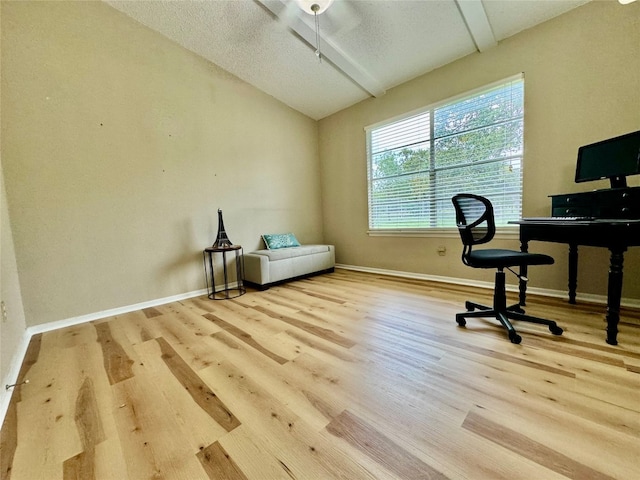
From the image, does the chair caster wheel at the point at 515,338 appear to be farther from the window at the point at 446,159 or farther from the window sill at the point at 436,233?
the window at the point at 446,159

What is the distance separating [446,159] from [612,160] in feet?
4.86

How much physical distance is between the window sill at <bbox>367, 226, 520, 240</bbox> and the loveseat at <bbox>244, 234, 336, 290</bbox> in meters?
0.89

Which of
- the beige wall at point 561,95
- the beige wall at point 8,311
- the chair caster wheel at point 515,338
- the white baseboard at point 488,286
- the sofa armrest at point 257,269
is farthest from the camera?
the sofa armrest at point 257,269

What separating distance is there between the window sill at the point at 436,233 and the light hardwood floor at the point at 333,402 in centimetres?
88

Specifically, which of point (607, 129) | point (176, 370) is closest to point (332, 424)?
point (176, 370)

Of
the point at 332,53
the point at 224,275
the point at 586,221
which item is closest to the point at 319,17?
the point at 332,53

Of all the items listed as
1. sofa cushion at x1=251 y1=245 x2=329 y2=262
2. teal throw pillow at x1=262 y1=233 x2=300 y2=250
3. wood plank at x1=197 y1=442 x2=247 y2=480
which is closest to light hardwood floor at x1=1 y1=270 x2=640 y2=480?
wood plank at x1=197 y1=442 x2=247 y2=480

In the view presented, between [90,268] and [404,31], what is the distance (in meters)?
4.06

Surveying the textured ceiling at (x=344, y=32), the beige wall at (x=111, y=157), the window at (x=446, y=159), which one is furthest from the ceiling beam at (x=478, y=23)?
the beige wall at (x=111, y=157)

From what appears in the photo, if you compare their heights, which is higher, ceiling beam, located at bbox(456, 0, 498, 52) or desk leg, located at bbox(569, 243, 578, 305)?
ceiling beam, located at bbox(456, 0, 498, 52)

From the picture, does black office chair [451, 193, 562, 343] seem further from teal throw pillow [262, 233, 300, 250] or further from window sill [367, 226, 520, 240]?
teal throw pillow [262, 233, 300, 250]

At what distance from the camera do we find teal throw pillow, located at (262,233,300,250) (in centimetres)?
385

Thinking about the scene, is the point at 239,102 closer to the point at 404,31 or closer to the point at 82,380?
the point at 404,31

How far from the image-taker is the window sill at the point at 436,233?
2.71 m
